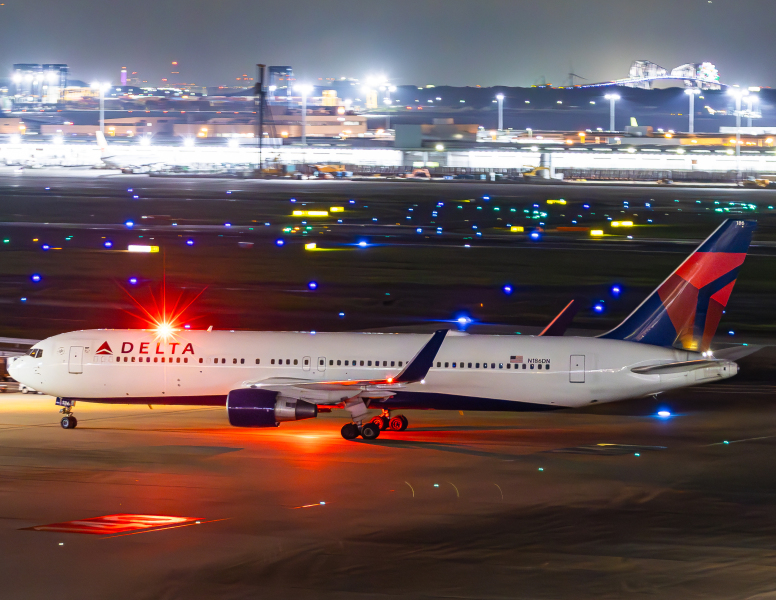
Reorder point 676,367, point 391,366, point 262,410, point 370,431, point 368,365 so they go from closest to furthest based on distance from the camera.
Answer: point 262,410 → point 370,431 → point 676,367 → point 391,366 → point 368,365

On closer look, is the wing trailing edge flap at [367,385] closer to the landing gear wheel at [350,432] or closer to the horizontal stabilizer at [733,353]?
the landing gear wheel at [350,432]

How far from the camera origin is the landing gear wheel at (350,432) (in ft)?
109

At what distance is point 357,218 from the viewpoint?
121 meters

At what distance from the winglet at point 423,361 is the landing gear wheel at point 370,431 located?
6.65 feet

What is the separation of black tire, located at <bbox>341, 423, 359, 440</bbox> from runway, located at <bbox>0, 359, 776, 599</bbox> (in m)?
0.70

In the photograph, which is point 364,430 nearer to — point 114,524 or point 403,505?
point 403,505

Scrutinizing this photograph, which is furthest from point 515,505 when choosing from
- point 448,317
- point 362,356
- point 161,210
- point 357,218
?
point 161,210

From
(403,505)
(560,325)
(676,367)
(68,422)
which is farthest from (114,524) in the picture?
(560,325)

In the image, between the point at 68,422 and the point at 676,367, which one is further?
the point at 68,422

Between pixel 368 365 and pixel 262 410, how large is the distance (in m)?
4.17

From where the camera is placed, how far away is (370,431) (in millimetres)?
33094

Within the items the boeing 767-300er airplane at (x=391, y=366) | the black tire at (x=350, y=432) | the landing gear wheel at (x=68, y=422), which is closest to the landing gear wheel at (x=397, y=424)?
the boeing 767-300er airplane at (x=391, y=366)

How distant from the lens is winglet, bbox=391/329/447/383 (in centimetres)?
3194

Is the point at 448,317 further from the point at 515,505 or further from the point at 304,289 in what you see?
the point at 515,505
